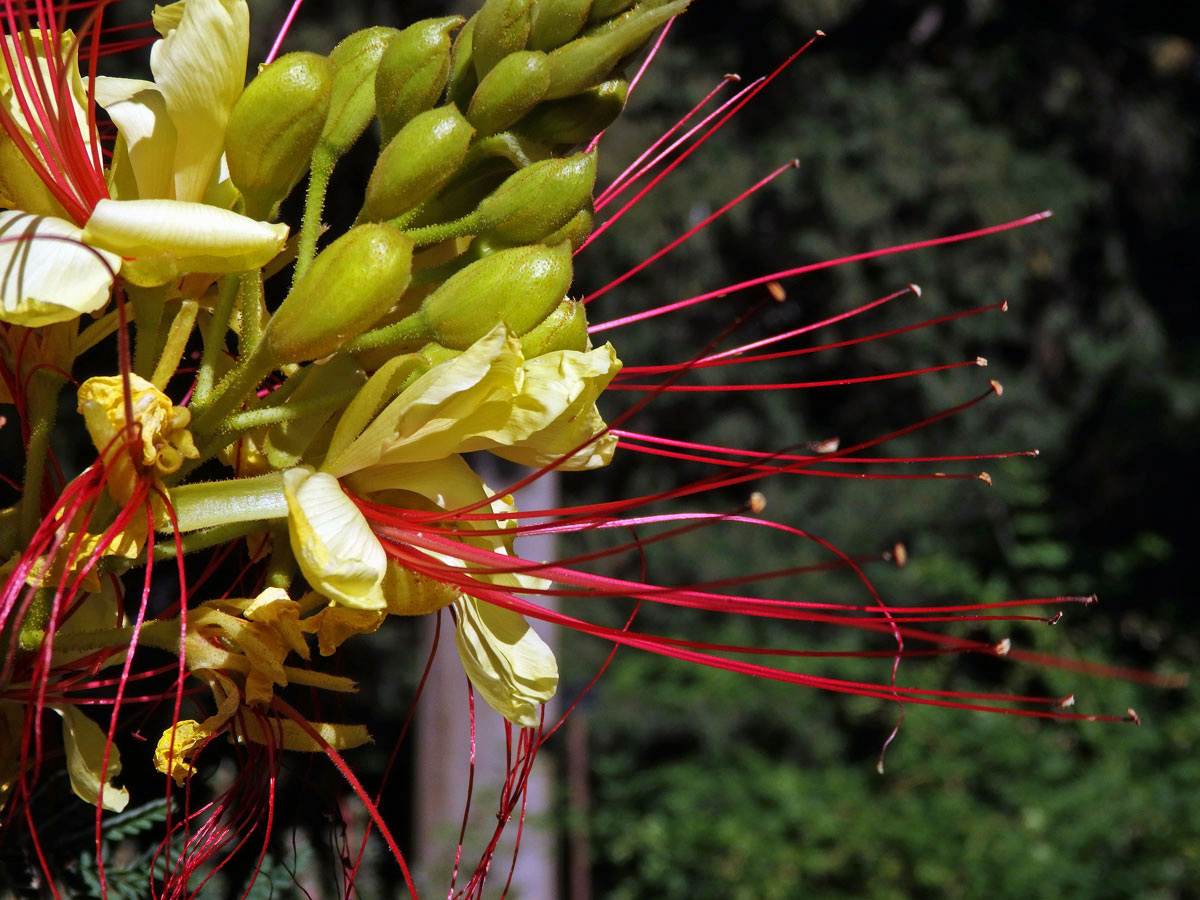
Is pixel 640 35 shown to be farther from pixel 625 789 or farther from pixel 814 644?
pixel 814 644

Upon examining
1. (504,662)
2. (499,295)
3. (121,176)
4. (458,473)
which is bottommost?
(504,662)

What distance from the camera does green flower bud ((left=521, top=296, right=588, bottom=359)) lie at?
0.80m

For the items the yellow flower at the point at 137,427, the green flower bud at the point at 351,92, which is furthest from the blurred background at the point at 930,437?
the yellow flower at the point at 137,427

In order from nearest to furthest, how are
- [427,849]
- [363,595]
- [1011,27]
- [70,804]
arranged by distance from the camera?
[363,595] < [70,804] < [427,849] < [1011,27]

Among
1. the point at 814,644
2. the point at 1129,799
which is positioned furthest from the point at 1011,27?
the point at 1129,799

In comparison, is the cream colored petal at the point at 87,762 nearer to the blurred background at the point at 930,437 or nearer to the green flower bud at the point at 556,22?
the green flower bud at the point at 556,22

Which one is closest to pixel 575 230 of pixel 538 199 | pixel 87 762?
pixel 538 199

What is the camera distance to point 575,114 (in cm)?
83

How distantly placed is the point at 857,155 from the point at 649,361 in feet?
4.29

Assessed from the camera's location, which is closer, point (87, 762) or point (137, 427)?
point (137, 427)

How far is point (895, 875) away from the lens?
3637mm

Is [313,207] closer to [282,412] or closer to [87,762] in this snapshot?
[282,412]

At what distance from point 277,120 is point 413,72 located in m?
0.10

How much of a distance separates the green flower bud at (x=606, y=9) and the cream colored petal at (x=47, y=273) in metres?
0.35
